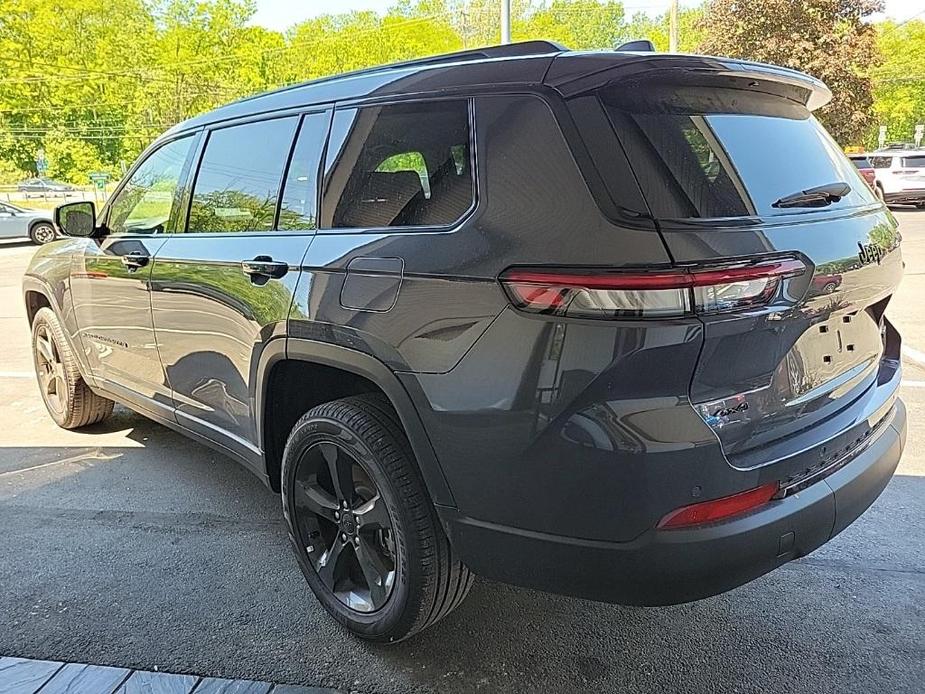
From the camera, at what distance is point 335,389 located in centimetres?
271

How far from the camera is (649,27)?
59.6 m

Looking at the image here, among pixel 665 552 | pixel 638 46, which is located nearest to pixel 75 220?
pixel 638 46

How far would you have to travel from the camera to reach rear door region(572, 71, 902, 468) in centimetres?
185

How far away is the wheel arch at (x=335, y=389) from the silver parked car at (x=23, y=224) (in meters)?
19.1

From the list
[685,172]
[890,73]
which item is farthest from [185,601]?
[890,73]

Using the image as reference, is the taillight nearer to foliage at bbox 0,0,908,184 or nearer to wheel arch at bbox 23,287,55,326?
wheel arch at bbox 23,287,55,326

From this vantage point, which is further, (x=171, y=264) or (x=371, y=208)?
(x=171, y=264)

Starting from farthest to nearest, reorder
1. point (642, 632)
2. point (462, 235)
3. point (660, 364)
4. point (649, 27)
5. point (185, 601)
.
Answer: point (649, 27) → point (185, 601) → point (642, 632) → point (462, 235) → point (660, 364)

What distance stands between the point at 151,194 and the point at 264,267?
57.3 inches

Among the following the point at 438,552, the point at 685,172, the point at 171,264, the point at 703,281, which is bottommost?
the point at 438,552

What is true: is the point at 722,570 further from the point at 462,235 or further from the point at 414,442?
the point at 462,235

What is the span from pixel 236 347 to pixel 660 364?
1.78 m

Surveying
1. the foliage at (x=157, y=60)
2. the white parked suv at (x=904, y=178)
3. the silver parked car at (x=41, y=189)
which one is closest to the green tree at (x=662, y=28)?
the foliage at (x=157, y=60)

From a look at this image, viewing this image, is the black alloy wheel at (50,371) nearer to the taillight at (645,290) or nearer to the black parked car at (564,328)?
the black parked car at (564,328)
